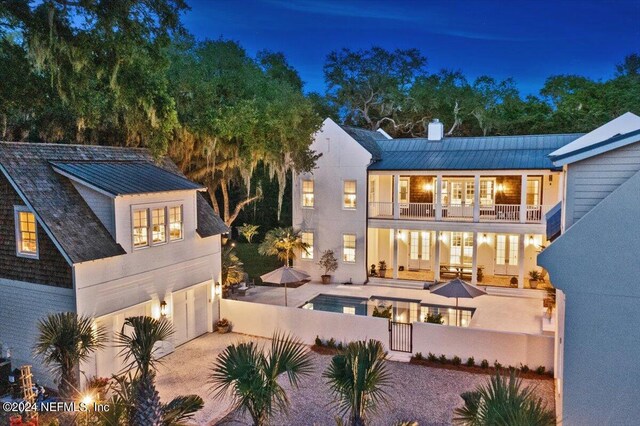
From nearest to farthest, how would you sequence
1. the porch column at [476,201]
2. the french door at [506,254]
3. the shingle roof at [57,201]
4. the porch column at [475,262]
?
the shingle roof at [57,201] → the porch column at [475,262] → the porch column at [476,201] → the french door at [506,254]

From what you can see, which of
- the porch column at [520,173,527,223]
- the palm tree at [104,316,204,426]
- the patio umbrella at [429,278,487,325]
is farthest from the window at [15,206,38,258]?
the porch column at [520,173,527,223]

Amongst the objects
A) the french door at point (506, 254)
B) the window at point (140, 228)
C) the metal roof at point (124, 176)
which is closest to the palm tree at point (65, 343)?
the window at point (140, 228)

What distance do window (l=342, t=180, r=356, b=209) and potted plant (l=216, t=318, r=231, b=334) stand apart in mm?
8427

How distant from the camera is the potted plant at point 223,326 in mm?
14953

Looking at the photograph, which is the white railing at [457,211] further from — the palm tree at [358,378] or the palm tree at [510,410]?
the palm tree at [510,410]

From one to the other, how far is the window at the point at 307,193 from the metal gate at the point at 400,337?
983cm

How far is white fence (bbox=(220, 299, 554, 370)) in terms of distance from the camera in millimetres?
11750

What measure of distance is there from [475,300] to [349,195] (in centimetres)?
A: 702

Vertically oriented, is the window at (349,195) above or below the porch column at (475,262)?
above

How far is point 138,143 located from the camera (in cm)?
1723

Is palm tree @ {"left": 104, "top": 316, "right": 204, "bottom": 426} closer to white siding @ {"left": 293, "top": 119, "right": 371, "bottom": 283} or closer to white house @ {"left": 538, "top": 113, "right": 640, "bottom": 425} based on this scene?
white house @ {"left": 538, "top": 113, "right": 640, "bottom": 425}

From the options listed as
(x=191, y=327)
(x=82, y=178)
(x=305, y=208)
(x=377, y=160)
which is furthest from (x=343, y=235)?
(x=82, y=178)

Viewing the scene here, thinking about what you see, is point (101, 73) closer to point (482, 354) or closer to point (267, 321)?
point (267, 321)

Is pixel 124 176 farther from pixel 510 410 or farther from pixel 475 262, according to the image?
pixel 475 262
